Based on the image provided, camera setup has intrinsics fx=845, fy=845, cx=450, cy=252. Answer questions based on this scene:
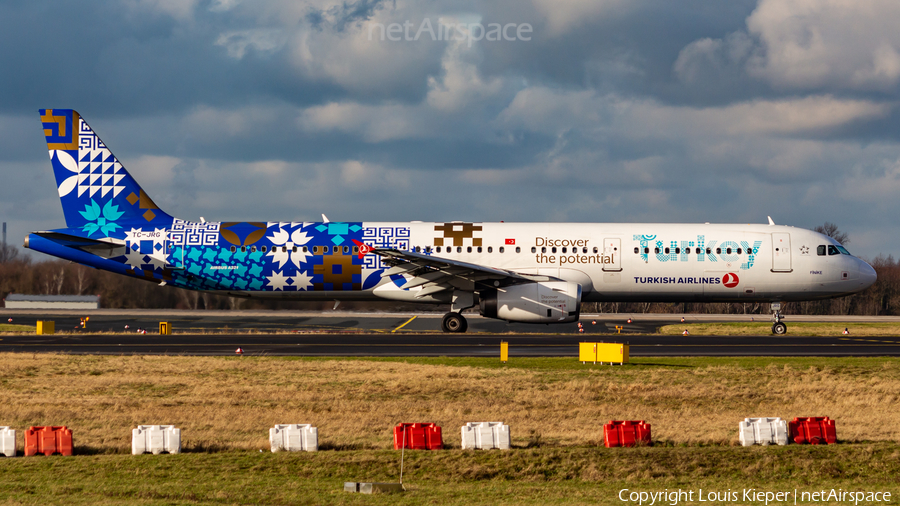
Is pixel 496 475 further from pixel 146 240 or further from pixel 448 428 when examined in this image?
pixel 146 240

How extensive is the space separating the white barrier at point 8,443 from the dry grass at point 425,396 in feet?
3.37

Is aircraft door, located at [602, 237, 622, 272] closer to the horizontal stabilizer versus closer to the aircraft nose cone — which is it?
the aircraft nose cone

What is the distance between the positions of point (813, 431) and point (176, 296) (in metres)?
61.7

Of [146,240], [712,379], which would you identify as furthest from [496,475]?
[146,240]

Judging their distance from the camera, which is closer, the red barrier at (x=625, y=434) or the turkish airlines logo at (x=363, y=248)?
the red barrier at (x=625, y=434)

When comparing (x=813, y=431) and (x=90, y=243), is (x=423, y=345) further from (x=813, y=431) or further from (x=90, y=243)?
(x=813, y=431)

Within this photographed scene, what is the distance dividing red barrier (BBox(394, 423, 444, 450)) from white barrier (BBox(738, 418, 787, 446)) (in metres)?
5.18

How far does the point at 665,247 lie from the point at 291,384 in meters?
21.1

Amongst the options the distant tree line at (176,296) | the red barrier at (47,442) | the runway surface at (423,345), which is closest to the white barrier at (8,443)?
the red barrier at (47,442)

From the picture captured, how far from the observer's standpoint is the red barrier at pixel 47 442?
13.0m

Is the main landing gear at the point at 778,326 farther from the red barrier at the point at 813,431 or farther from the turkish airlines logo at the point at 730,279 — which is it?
the red barrier at the point at 813,431

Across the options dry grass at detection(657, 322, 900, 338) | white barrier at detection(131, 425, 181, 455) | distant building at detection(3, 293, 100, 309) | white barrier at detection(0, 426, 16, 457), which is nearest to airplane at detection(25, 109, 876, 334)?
dry grass at detection(657, 322, 900, 338)

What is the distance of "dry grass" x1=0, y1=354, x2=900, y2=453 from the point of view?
51.5 feet

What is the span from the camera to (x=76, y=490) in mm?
10875
